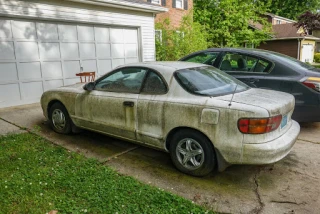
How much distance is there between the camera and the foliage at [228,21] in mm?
19750

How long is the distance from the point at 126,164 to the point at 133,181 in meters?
0.63

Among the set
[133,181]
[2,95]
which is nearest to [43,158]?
[133,181]

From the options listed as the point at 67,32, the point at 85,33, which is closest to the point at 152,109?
the point at 67,32

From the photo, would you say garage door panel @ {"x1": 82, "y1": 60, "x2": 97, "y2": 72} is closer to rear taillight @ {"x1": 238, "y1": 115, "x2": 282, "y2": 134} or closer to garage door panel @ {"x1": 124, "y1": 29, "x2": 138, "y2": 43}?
garage door panel @ {"x1": 124, "y1": 29, "x2": 138, "y2": 43}

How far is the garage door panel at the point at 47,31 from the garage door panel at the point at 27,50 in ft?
1.13

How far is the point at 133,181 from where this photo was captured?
343 cm

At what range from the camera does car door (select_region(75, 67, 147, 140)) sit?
4137mm

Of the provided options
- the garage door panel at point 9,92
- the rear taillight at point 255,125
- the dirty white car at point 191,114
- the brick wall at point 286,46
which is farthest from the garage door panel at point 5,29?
the brick wall at point 286,46

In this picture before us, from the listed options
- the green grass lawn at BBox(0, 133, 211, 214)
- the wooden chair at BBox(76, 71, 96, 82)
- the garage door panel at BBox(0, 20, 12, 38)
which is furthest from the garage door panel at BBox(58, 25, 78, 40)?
the green grass lawn at BBox(0, 133, 211, 214)

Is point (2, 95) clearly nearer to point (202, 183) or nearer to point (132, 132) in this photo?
point (132, 132)

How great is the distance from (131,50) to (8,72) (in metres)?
4.78

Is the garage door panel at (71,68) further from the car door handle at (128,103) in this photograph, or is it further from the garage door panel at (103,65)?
the car door handle at (128,103)

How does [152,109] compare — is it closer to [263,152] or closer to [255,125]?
[255,125]

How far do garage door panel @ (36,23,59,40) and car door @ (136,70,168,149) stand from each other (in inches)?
214
